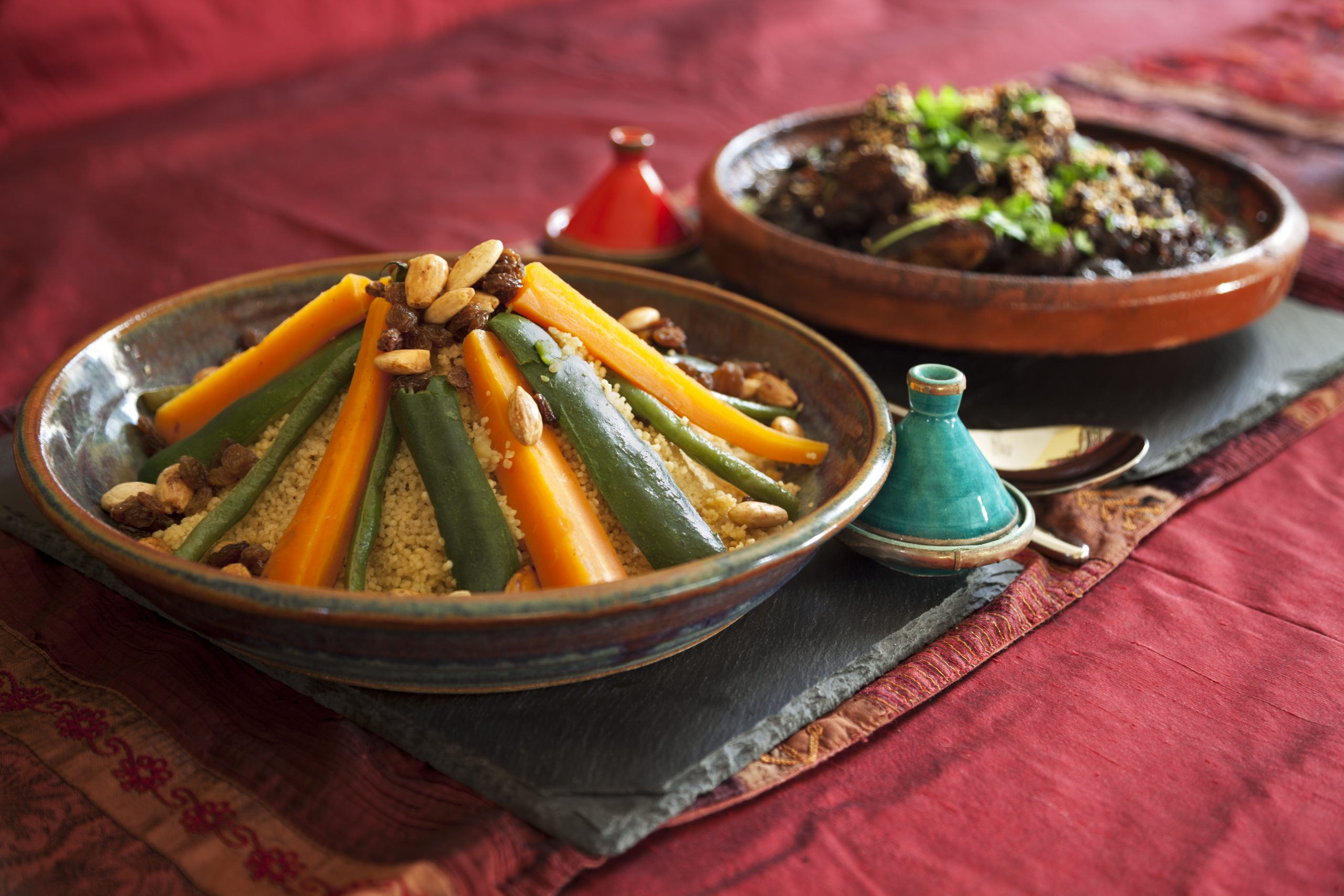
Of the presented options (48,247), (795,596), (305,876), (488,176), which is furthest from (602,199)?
(305,876)

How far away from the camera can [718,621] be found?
117 cm

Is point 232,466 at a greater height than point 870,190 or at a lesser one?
greater

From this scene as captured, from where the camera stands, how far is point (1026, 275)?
1.99m

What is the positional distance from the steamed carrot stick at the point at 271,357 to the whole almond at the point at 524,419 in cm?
30

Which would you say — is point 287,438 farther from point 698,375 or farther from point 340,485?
point 698,375

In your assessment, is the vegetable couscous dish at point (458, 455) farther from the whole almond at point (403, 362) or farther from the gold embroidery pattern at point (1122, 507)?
the gold embroidery pattern at point (1122, 507)

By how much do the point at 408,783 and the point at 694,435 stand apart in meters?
0.58

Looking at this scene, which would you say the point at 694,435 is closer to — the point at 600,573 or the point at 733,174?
the point at 600,573

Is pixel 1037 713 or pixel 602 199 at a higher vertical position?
pixel 602 199

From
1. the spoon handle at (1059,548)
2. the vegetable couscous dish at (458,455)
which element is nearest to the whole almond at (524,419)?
the vegetable couscous dish at (458,455)

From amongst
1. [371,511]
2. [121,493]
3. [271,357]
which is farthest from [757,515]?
[121,493]

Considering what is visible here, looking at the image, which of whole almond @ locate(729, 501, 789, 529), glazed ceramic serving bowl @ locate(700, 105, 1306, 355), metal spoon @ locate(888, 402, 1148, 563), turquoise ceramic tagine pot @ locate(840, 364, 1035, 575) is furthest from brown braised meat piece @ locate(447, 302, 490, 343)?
glazed ceramic serving bowl @ locate(700, 105, 1306, 355)

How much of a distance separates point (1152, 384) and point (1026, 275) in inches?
13.0

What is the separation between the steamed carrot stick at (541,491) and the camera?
1.18 m
